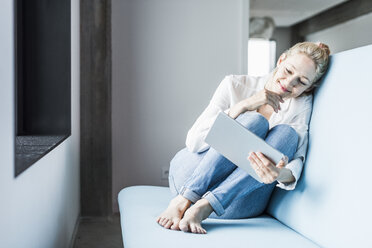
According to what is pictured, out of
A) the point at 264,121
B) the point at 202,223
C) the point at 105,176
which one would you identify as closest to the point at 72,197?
the point at 105,176

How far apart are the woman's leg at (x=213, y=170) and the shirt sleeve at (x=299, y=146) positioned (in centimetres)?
14

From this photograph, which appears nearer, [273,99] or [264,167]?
[264,167]

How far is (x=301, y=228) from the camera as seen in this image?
156 centimetres

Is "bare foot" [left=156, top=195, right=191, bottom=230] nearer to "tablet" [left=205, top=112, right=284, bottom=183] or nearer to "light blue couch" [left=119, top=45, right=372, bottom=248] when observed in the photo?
"light blue couch" [left=119, top=45, right=372, bottom=248]

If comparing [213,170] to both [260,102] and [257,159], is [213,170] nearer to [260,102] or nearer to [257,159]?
[257,159]

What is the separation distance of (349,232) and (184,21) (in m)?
2.02

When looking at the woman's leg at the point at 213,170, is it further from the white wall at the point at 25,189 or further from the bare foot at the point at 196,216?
the white wall at the point at 25,189

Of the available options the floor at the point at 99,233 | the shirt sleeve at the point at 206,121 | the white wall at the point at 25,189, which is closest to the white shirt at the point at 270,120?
the shirt sleeve at the point at 206,121

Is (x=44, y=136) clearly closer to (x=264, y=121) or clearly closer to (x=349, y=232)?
(x=264, y=121)

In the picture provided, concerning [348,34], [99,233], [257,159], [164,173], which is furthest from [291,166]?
[348,34]

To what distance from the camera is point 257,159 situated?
1456 mm

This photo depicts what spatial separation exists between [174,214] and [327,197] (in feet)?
1.74

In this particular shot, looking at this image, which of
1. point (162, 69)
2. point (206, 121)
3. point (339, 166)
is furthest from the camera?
point (162, 69)

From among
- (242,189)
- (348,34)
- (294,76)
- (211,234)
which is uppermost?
(348,34)
